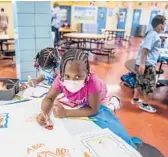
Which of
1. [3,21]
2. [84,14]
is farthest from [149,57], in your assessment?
[84,14]

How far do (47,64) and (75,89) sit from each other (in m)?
0.53

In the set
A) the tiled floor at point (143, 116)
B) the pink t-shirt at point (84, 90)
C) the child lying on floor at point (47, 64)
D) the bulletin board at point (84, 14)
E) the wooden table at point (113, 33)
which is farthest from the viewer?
the bulletin board at point (84, 14)

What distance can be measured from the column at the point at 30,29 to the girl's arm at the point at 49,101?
1.65 m

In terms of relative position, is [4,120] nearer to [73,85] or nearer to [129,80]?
[73,85]

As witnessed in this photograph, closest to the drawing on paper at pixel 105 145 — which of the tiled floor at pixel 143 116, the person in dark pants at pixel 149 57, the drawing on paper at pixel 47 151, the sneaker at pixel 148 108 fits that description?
the drawing on paper at pixel 47 151

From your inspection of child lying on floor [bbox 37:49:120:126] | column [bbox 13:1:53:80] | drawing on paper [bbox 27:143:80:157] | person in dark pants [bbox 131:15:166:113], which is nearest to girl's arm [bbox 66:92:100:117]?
child lying on floor [bbox 37:49:120:126]

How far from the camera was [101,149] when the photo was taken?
0.87m

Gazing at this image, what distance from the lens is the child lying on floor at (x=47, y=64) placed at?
61.3 inches

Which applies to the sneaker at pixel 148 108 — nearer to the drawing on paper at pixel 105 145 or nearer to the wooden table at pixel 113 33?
the drawing on paper at pixel 105 145

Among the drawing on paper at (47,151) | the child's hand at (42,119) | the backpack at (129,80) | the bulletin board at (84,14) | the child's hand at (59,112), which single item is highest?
the bulletin board at (84,14)

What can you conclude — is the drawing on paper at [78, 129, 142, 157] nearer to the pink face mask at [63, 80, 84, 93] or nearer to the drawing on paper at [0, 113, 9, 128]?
the pink face mask at [63, 80, 84, 93]

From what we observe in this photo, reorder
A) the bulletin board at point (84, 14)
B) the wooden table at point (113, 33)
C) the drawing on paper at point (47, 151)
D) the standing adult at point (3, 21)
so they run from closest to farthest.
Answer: the drawing on paper at point (47, 151) < the standing adult at point (3, 21) < the wooden table at point (113, 33) < the bulletin board at point (84, 14)

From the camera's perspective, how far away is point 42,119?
1.06 metres

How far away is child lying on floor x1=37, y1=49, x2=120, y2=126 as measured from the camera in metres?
1.06
